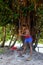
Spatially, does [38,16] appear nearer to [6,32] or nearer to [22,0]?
[22,0]

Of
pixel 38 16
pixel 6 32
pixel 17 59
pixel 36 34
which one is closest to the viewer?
pixel 17 59

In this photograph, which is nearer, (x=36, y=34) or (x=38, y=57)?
(x=38, y=57)

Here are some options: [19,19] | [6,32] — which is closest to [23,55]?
[19,19]

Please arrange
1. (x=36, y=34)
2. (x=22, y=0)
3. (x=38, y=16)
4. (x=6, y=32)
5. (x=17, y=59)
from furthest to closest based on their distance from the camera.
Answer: (x=6, y=32) → (x=36, y=34) → (x=38, y=16) → (x=22, y=0) → (x=17, y=59)

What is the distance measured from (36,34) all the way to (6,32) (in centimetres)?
198

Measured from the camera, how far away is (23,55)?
7.96 m

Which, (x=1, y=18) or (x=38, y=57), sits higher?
(x=1, y=18)

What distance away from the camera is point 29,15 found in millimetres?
8609

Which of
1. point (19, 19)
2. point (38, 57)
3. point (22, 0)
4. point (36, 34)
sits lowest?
point (38, 57)

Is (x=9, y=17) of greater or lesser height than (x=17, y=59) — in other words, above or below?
above

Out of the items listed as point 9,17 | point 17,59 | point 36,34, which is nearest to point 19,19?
point 9,17

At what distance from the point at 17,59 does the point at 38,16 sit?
2.15 meters

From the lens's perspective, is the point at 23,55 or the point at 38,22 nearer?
the point at 23,55

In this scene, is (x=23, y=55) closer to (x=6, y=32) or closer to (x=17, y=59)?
(x=17, y=59)
